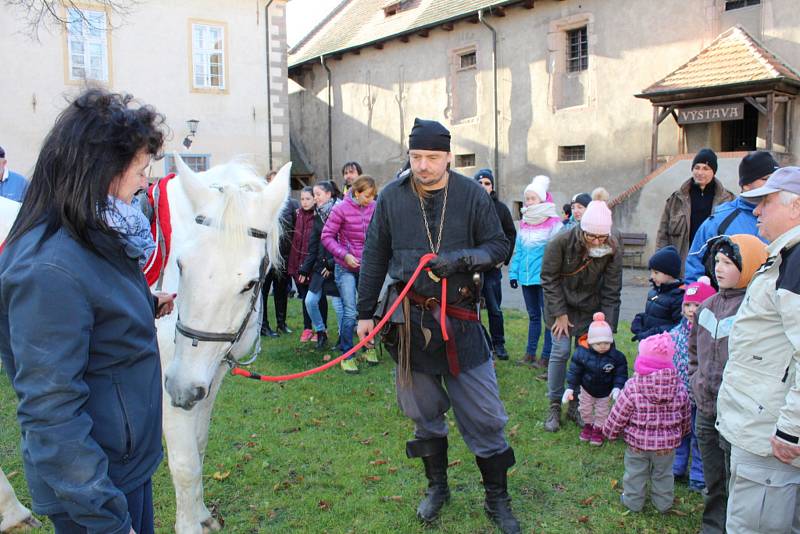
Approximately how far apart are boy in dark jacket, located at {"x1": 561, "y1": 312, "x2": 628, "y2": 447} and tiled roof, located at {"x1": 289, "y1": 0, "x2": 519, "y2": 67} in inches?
653

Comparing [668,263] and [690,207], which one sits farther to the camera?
[690,207]

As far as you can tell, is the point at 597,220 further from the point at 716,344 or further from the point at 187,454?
the point at 187,454

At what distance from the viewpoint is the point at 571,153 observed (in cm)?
1864

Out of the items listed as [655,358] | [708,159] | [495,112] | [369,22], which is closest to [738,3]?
[495,112]

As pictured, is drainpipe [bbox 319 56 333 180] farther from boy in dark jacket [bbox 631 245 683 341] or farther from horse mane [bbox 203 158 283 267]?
horse mane [bbox 203 158 283 267]

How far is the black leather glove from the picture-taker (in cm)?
320

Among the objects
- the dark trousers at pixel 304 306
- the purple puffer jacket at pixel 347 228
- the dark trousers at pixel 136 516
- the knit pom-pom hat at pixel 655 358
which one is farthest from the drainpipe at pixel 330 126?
the dark trousers at pixel 136 516

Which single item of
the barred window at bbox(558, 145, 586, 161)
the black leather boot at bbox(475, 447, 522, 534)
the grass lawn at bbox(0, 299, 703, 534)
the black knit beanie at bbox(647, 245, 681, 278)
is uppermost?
the barred window at bbox(558, 145, 586, 161)

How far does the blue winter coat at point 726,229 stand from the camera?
4127 mm

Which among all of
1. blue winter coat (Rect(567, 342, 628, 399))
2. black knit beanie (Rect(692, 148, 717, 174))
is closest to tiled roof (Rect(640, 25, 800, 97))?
black knit beanie (Rect(692, 148, 717, 174))

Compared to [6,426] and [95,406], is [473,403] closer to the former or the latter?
[95,406]

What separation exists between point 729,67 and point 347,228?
11718 mm

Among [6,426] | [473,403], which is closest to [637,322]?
[473,403]

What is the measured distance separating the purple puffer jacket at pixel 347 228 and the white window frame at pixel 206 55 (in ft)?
44.8
